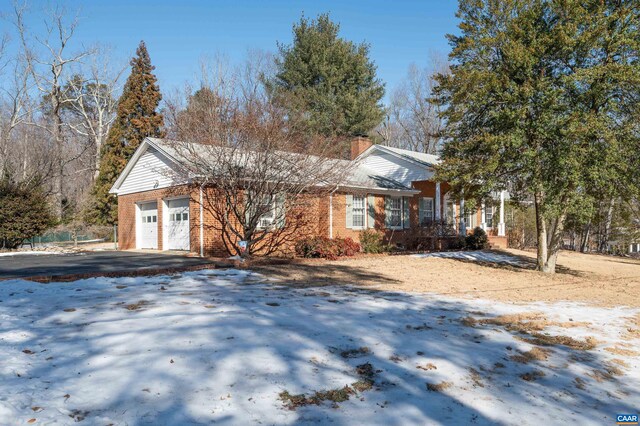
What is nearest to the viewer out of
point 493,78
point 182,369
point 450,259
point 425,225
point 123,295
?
point 182,369

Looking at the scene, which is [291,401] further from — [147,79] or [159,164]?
[147,79]

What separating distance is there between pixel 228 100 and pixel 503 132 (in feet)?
27.1

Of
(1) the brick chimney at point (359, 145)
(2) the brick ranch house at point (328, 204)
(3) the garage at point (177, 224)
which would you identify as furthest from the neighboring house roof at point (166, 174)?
(1) the brick chimney at point (359, 145)

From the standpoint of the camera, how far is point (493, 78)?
543 inches

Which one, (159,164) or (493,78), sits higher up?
(493,78)

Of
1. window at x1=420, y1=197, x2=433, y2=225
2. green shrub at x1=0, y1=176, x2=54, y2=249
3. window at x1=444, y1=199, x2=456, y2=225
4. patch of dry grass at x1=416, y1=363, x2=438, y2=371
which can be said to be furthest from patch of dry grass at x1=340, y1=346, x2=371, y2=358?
green shrub at x1=0, y1=176, x2=54, y2=249

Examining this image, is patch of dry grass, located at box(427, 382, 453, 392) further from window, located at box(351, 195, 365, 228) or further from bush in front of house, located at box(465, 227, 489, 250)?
bush in front of house, located at box(465, 227, 489, 250)

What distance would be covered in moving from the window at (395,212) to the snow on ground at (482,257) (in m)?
3.17

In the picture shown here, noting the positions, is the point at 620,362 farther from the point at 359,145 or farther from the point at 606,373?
the point at 359,145

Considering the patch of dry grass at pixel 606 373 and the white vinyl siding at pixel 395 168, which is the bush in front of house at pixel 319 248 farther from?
the patch of dry grass at pixel 606 373

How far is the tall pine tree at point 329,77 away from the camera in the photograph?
3291 cm

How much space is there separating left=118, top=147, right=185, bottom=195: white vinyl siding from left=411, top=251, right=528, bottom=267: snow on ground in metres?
9.74

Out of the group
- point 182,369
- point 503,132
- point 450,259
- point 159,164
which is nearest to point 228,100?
point 159,164

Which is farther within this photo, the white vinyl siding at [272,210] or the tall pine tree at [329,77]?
the tall pine tree at [329,77]
